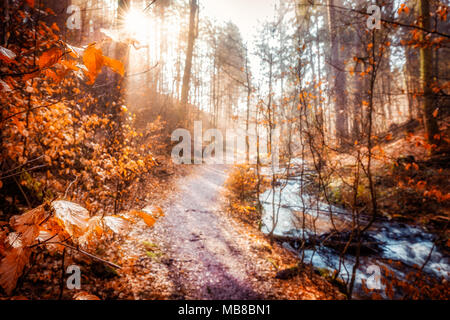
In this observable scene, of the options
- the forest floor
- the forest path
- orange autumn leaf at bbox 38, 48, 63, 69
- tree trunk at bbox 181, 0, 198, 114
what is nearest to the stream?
the forest floor

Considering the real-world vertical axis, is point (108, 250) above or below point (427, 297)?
above

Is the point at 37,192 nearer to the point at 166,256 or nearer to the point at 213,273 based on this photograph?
the point at 166,256

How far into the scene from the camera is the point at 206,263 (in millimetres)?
4273

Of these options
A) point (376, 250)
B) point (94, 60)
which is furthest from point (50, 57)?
point (376, 250)

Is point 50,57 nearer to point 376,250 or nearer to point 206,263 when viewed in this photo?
point 206,263

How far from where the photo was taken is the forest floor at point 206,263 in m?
3.46

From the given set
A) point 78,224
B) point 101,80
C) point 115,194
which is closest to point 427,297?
point 78,224

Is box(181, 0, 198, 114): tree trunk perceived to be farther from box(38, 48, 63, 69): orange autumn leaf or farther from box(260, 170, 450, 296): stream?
box(38, 48, 63, 69): orange autumn leaf

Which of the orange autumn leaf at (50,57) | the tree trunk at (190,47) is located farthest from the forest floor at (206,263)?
the tree trunk at (190,47)

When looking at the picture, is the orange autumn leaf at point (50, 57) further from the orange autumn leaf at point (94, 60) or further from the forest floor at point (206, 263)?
the forest floor at point (206, 263)

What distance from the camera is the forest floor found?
3463mm
